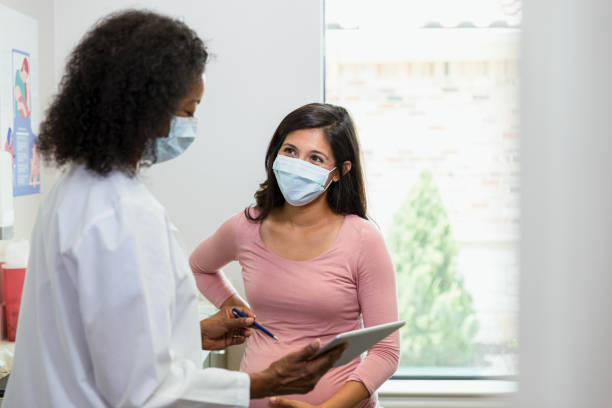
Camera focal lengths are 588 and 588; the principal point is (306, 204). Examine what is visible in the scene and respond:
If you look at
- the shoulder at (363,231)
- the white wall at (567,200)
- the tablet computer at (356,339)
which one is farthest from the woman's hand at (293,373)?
the white wall at (567,200)

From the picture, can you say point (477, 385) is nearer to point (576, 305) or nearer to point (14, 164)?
point (14, 164)

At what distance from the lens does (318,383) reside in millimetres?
1516

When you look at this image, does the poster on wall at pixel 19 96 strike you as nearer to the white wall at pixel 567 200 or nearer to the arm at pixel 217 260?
the arm at pixel 217 260

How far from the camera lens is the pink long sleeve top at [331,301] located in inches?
59.3

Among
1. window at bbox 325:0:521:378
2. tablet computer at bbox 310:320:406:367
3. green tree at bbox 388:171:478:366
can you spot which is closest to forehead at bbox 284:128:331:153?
tablet computer at bbox 310:320:406:367

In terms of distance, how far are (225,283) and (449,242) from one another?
1.30m

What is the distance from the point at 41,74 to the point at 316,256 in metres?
1.41

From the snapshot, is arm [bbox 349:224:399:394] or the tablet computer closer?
the tablet computer

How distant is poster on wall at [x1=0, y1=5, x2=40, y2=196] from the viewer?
6.26 feet

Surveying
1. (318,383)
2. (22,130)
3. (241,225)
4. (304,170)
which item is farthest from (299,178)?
(22,130)

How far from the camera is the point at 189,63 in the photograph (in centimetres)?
94

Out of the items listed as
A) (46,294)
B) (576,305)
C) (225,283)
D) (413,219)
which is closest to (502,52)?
(576,305)

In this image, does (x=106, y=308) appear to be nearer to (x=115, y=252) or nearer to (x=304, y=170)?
(x=115, y=252)

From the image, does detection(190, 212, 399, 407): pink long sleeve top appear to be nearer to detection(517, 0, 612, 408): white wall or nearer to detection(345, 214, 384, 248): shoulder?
detection(345, 214, 384, 248): shoulder
